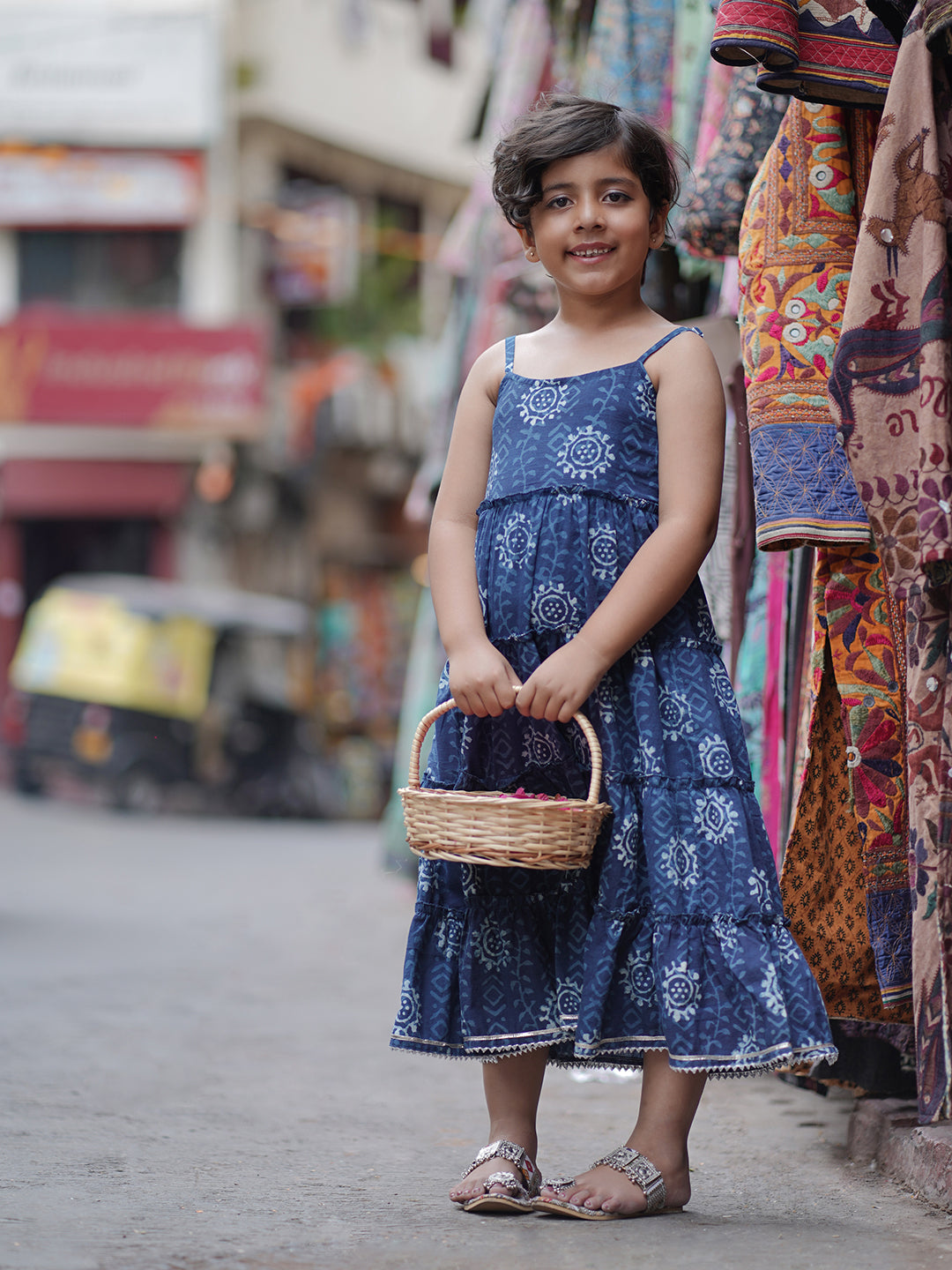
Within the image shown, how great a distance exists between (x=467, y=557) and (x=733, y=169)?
1068 mm

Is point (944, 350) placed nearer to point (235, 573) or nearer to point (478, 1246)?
point (478, 1246)

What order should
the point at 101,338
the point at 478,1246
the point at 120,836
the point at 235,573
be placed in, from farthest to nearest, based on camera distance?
1. the point at 235,573
2. the point at 101,338
3. the point at 120,836
4. the point at 478,1246

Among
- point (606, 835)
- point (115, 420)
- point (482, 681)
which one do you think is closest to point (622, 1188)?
point (606, 835)

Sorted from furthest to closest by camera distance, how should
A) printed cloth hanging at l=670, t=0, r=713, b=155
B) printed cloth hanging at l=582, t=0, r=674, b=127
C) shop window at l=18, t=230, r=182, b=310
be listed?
shop window at l=18, t=230, r=182, b=310
printed cloth hanging at l=582, t=0, r=674, b=127
printed cloth hanging at l=670, t=0, r=713, b=155

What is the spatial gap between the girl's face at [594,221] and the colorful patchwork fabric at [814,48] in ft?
0.80

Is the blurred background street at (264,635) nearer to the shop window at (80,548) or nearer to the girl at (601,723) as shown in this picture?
the shop window at (80,548)

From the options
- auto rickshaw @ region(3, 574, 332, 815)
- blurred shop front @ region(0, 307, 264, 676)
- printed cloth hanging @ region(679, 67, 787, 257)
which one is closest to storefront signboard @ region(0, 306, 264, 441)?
blurred shop front @ region(0, 307, 264, 676)

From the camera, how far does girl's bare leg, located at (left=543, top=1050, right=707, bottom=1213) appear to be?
2486 mm

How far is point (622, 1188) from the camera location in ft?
8.13

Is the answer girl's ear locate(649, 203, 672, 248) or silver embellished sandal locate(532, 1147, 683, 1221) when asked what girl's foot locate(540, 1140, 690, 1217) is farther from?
girl's ear locate(649, 203, 672, 248)

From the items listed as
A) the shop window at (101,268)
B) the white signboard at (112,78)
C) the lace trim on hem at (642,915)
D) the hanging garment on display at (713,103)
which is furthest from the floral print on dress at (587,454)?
the shop window at (101,268)

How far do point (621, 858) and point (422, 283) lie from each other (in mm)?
17782

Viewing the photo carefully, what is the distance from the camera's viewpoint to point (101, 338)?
56.0 ft

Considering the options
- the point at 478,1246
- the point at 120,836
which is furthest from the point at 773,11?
the point at 120,836
